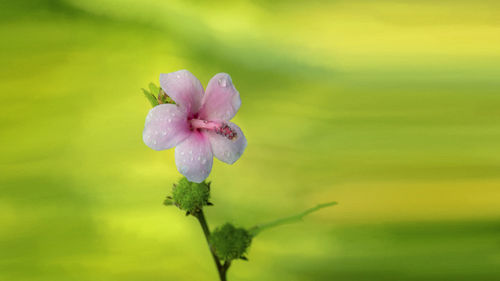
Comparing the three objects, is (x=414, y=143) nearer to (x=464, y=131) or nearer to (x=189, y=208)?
(x=464, y=131)

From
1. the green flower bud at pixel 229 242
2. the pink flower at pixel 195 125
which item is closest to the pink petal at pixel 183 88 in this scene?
the pink flower at pixel 195 125

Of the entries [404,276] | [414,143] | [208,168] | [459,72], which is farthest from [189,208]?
[459,72]

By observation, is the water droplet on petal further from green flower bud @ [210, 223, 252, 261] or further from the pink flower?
green flower bud @ [210, 223, 252, 261]

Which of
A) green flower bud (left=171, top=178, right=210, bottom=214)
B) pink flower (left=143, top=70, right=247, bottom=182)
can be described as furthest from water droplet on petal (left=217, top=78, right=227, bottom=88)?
green flower bud (left=171, top=178, right=210, bottom=214)

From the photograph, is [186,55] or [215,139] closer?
[215,139]

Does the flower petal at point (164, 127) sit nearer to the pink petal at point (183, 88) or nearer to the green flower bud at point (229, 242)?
the pink petal at point (183, 88)

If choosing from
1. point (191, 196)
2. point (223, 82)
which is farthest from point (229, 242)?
point (223, 82)

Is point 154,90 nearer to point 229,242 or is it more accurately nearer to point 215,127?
point 215,127
